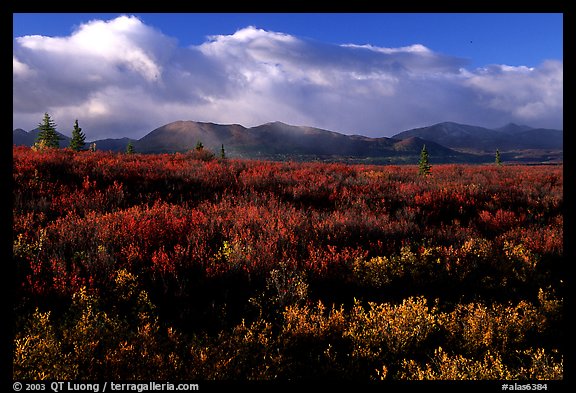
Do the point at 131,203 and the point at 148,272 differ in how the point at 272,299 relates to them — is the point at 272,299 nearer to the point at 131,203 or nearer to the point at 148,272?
the point at 148,272

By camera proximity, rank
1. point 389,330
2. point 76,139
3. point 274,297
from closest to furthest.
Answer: point 389,330
point 274,297
point 76,139

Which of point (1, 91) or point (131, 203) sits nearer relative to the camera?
point (1, 91)

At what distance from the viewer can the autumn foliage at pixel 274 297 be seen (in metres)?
2.72

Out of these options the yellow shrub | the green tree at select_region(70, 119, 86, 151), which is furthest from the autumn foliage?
the green tree at select_region(70, 119, 86, 151)

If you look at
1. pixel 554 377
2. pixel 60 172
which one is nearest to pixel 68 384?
pixel 554 377

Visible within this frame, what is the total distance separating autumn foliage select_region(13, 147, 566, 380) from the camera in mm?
2721

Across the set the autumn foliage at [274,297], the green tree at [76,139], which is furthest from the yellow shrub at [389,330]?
the green tree at [76,139]

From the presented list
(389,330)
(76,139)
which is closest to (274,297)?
(389,330)

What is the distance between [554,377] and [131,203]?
8.05 m

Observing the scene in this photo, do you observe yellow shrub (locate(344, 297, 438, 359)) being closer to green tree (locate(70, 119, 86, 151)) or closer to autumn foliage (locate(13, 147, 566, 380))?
autumn foliage (locate(13, 147, 566, 380))

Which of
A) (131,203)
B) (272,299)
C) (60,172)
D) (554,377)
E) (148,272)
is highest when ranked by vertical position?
(60,172)

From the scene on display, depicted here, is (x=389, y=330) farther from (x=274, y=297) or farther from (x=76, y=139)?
(x=76, y=139)

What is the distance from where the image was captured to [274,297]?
12.1ft
